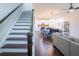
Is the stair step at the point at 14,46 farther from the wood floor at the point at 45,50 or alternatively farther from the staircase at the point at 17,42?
the wood floor at the point at 45,50

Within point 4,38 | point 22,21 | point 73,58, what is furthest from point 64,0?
point 22,21

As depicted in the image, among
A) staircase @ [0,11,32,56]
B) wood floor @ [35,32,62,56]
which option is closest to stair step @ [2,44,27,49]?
staircase @ [0,11,32,56]

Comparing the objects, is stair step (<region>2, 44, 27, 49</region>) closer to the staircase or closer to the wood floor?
the staircase

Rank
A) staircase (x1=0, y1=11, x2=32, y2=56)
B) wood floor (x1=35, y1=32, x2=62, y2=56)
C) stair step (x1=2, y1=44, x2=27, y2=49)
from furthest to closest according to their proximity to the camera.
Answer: wood floor (x1=35, y1=32, x2=62, y2=56)
stair step (x1=2, y1=44, x2=27, y2=49)
staircase (x1=0, y1=11, x2=32, y2=56)

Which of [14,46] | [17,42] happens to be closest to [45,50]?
[17,42]

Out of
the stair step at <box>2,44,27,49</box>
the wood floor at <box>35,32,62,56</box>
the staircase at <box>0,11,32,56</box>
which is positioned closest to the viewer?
the staircase at <box>0,11,32,56</box>

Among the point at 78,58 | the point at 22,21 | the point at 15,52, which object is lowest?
the point at 15,52

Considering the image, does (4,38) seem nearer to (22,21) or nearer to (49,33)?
(22,21)

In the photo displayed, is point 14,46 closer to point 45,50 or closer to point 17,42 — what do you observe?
point 17,42

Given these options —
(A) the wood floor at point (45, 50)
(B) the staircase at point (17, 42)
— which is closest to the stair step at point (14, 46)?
(B) the staircase at point (17, 42)

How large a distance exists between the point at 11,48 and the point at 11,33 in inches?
38.7

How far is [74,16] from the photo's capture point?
971 cm

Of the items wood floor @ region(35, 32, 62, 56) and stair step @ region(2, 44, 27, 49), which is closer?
stair step @ region(2, 44, 27, 49)

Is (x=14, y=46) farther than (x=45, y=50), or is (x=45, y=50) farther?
(x=45, y=50)
